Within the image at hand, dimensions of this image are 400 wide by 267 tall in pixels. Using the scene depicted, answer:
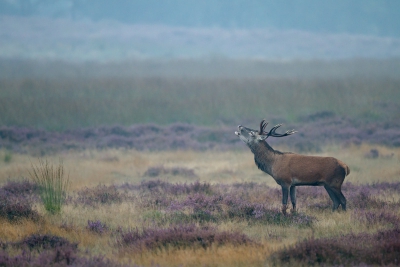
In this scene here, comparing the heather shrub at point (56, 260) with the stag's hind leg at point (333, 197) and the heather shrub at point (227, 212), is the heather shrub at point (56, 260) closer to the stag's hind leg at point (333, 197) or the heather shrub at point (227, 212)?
the heather shrub at point (227, 212)

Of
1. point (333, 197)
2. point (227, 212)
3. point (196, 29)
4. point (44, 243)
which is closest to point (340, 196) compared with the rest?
point (333, 197)

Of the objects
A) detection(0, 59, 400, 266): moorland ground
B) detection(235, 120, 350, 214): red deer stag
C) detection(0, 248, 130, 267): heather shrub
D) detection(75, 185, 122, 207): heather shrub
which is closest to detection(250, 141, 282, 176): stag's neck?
detection(235, 120, 350, 214): red deer stag

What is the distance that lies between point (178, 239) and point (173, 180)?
852cm

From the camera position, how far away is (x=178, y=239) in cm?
888

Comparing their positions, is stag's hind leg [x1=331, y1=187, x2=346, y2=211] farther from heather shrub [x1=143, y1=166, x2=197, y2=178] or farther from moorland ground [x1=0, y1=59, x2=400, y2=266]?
heather shrub [x1=143, y1=166, x2=197, y2=178]

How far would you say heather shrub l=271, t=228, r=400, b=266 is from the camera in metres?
7.85

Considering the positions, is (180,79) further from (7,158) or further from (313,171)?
(313,171)

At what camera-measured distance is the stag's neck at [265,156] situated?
38.4ft

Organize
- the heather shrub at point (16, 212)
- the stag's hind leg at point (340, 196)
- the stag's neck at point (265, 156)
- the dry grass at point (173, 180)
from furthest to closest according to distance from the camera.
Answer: the stag's neck at point (265, 156)
the stag's hind leg at point (340, 196)
the heather shrub at point (16, 212)
the dry grass at point (173, 180)

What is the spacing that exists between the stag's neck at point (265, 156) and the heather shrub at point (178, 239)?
286 cm

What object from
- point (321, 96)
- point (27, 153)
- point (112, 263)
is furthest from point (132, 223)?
point (321, 96)

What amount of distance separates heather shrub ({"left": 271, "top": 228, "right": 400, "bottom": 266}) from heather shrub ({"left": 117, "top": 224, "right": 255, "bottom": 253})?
93cm

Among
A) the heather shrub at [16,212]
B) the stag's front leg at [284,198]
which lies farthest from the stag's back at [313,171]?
the heather shrub at [16,212]

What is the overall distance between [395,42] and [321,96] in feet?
114
